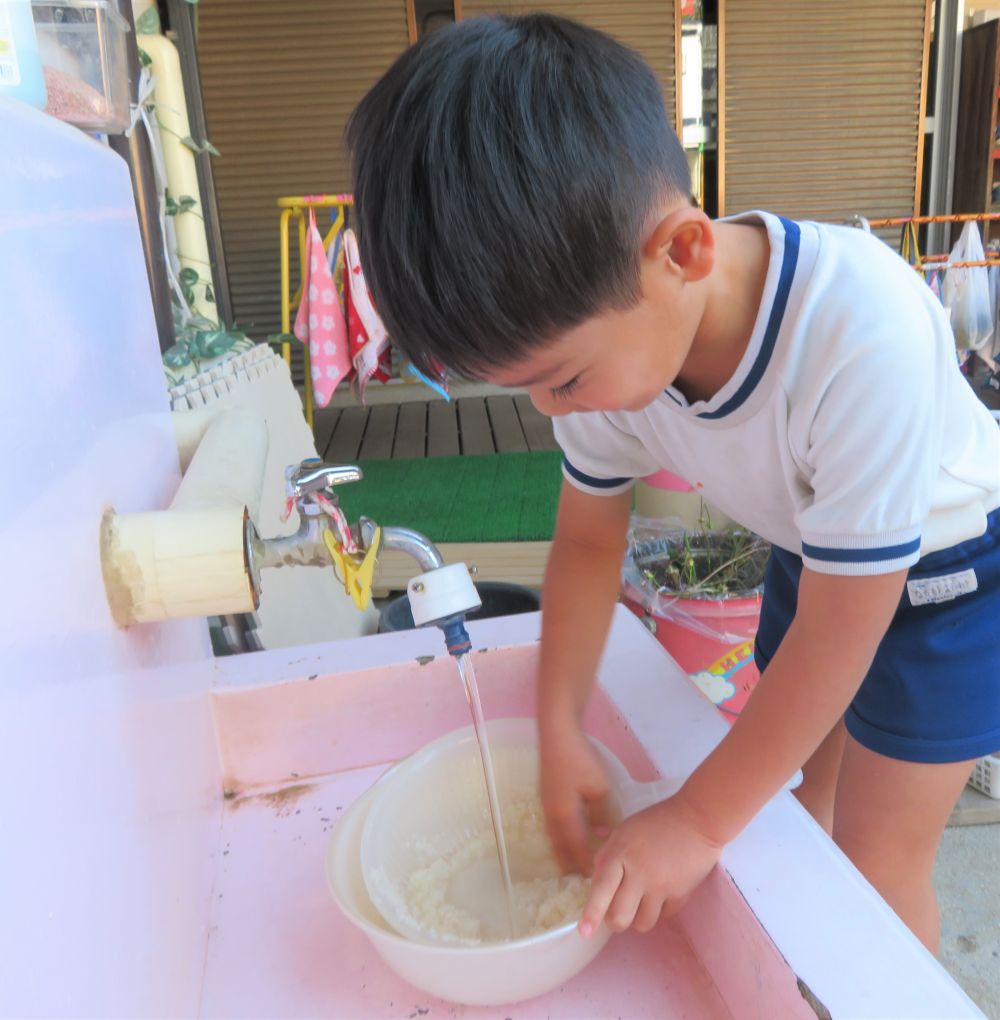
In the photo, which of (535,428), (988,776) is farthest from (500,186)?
(535,428)

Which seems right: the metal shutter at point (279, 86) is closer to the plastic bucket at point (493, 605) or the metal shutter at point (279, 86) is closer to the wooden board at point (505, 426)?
the wooden board at point (505, 426)

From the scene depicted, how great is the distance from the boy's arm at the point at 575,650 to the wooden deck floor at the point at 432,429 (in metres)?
2.50

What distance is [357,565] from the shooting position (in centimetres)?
66

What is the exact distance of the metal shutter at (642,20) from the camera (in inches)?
164

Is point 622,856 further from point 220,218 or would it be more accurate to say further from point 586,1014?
point 220,218

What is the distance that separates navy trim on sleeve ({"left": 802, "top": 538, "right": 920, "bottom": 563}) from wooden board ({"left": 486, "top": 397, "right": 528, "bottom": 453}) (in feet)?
9.16

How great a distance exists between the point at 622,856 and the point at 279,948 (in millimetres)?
273

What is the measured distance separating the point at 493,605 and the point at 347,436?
7.65ft

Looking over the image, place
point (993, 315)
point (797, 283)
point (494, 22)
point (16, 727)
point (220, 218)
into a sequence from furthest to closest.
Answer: point (220, 218) → point (993, 315) → point (797, 283) → point (494, 22) → point (16, 727)

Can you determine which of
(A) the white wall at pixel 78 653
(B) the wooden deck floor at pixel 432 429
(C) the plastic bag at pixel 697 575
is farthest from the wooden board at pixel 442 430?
(A) the white wall at pixel 78 653

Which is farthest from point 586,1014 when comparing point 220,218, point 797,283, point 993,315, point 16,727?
point 220,218

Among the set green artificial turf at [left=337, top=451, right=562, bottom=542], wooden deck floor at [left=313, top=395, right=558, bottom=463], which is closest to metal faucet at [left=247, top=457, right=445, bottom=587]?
green artificial turf at [left=337, top=451, right=562, bottom=542]

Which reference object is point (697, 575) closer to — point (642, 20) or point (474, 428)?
point (474, 428)

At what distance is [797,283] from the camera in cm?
70
